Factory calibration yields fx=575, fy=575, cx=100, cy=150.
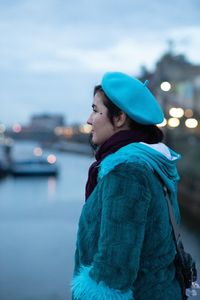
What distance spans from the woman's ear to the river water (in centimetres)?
378

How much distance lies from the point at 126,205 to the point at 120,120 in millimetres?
320

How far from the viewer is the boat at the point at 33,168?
24.6m

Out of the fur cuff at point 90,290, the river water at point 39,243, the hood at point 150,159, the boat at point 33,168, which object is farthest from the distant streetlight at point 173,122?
the fur cuff at point 90,290

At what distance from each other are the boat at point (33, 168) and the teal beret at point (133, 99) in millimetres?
22843

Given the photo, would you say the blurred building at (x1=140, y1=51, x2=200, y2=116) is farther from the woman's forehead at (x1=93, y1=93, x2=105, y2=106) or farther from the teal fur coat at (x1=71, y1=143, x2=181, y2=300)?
the teal fur coat at (x1=71, y1=143, x2=181, y2=300)

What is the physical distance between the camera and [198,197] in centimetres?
1325

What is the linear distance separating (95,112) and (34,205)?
12.6 m

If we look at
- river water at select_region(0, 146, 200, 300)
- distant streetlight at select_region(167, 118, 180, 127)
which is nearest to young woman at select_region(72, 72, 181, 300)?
river water at select_region(0, 146, 200, 300)

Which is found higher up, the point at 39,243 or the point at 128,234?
the point at 128,234

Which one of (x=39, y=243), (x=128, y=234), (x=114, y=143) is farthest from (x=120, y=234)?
(x=39, y=243)

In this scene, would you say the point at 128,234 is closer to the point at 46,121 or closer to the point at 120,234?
the point at 120,234

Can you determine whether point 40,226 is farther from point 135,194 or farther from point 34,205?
point 135,194

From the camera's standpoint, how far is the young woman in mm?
1682

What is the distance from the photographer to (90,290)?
1716mm
